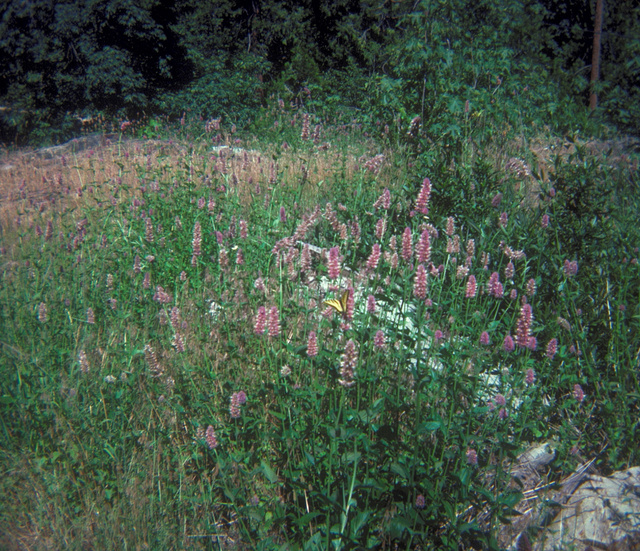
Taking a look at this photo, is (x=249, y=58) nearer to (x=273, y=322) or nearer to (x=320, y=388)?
(x=273, y=322)

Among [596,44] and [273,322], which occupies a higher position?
[596,44]

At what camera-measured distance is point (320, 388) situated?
7.25 ft

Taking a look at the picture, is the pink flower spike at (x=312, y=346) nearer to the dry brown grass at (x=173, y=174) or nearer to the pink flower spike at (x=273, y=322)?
the pink flower spike at (x=273, y=322)

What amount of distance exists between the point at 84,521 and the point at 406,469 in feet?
4.78

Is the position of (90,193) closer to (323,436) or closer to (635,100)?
(323,436)

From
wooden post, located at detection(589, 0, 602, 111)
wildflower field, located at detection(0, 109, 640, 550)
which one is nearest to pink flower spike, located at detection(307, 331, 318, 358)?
wildflower field, located at detection(0, 109, 640, 550)

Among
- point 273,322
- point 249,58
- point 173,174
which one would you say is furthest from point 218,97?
point 273,322

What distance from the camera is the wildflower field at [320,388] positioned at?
2064 millimetres

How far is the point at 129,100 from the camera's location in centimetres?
1666

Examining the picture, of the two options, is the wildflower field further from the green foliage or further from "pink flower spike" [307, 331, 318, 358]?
the green foliage

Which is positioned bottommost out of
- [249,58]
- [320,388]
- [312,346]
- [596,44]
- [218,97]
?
[320,388]

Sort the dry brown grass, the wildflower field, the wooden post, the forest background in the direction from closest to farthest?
the wildflower field
the dry brown grass
the forest background
the wooden post

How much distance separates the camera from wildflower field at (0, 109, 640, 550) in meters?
2.06

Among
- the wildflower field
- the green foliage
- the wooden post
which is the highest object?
the wooden post
